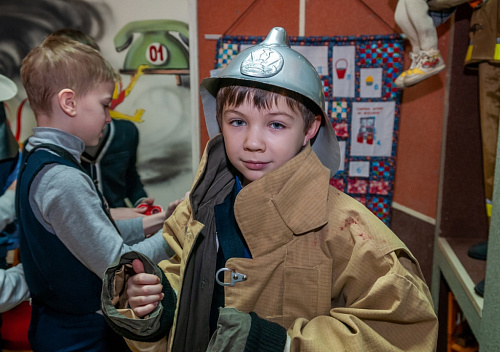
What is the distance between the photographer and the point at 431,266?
2.73 metres

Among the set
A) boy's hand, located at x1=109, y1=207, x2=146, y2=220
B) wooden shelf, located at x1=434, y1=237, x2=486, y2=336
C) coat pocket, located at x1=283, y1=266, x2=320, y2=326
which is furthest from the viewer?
boy's hand, located at x1=109, y1=207, x2=146, y2=220

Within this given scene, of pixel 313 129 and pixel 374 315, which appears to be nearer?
pixel 374 315

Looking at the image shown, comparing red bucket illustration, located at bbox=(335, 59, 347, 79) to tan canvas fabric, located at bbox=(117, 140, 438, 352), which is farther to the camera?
red bucket illustration, located at bbox=(335, 59, 347, 79)

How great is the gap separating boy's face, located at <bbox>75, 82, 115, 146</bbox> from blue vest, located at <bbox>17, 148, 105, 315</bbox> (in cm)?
13

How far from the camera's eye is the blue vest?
4.48ft

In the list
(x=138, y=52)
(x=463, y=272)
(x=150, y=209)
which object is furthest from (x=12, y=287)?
(x=463, y=272)

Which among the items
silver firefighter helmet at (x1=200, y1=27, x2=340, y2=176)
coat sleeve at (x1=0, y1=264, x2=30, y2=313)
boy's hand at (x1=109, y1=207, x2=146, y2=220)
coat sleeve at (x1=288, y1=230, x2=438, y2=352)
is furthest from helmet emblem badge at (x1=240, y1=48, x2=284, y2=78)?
boy's hand at (x1=109, y1=207, x2=146, y2=220)

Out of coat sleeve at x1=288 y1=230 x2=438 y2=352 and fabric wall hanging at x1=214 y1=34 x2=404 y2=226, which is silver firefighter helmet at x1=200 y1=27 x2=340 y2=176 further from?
fabric wall hanging at x1=214 y1=34 x2=404 y2=226

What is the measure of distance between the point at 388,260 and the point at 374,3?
2.07 meters

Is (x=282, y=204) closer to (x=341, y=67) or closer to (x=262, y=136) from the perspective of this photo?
(x=262, y=136)

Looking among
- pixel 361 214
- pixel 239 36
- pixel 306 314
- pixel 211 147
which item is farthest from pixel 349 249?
pixel 239 36

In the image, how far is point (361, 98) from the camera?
266 cm

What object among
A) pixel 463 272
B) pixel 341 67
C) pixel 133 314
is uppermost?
pixel 341 67

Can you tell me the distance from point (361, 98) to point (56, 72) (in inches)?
70.9
